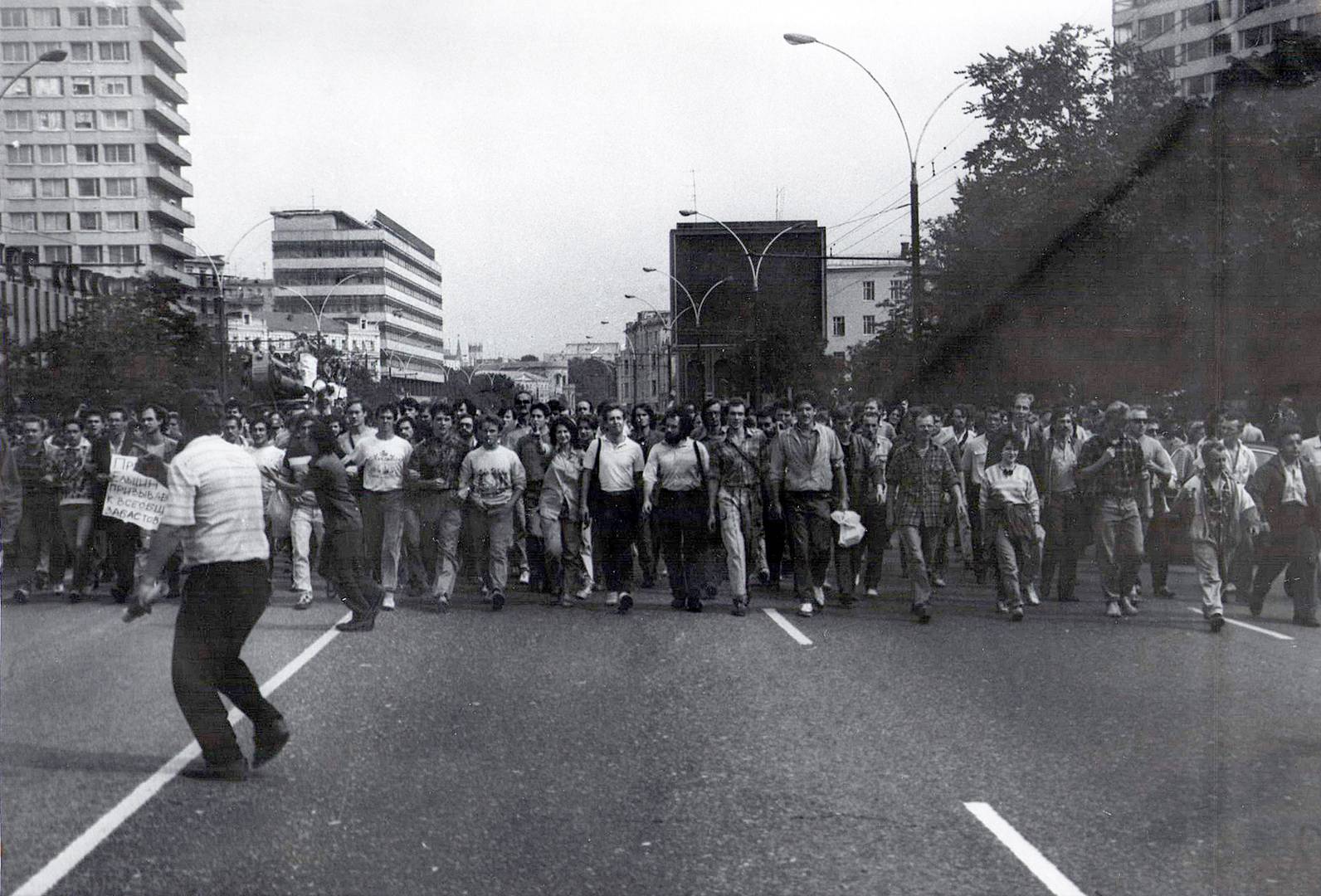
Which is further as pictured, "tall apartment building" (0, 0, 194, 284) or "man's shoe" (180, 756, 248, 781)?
"man's shoe" (180, 756, 248, 781)

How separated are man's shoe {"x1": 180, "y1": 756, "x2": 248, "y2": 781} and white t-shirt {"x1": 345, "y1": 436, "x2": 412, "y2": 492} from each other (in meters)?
6.11

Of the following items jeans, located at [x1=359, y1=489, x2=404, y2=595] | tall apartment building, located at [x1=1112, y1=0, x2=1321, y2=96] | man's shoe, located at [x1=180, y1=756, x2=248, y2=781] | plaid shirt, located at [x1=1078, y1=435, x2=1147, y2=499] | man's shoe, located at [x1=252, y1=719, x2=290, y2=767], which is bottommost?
man's shoe, located at [x1=180, y1=756, x2=248, y2=781]

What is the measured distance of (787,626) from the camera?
37.3 ft

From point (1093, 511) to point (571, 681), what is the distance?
5784 mm

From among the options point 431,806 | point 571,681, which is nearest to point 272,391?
point 571,681

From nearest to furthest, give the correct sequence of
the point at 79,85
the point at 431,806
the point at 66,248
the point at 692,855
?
the point at 692,855, the point at 431,806, the point at 79,85, the point at 66,248

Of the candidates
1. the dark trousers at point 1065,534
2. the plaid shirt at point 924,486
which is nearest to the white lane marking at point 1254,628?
the dark trousers at point 1065,534

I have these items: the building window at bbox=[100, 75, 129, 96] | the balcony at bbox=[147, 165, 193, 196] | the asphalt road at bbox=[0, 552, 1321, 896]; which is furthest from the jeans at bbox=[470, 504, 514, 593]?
the building window at bbox=[100, 75, 129, 96]

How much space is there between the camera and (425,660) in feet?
31.0

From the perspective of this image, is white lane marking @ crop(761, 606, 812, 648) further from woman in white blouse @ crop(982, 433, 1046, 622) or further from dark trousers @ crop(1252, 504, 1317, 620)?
dark trousers @ crop(1252, 504, 1317, 620)

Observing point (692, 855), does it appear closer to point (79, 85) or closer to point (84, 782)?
point (84, 782)

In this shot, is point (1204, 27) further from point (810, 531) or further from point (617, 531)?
point (617, 531)

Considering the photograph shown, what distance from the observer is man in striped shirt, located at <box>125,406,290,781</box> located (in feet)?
19.7

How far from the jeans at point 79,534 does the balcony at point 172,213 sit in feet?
16.7
